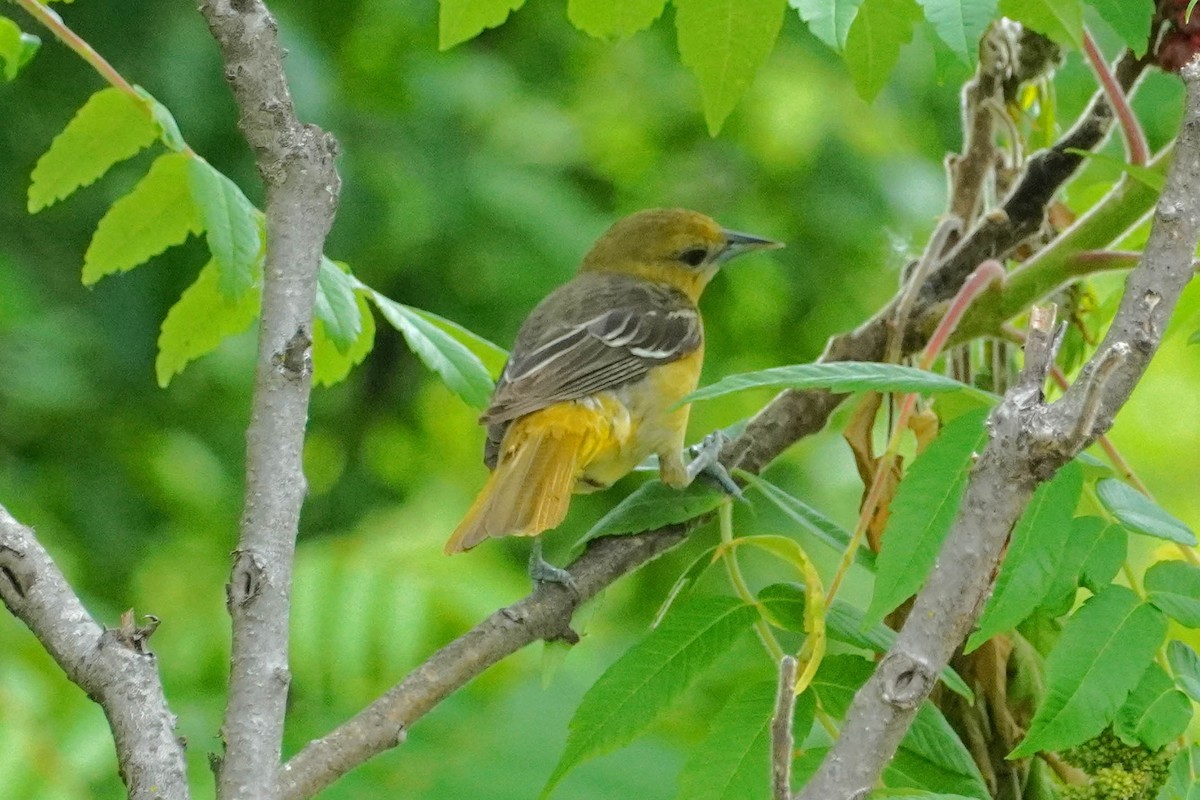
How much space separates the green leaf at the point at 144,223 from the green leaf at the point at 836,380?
1210mm

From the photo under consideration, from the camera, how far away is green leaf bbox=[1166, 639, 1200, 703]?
1998mm

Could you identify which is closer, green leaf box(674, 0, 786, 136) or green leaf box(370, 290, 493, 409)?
green leaf box(674, 0, 786, 136)

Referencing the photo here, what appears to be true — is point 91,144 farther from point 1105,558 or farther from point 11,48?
point 1105,558

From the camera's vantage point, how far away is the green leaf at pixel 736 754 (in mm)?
2061

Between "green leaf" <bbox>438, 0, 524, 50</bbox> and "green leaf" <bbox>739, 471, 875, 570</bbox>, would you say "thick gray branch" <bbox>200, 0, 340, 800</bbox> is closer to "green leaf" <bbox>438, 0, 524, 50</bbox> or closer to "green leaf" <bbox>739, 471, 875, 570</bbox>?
"green leaf" <bbox>438, 0, 524, 50</bbox>

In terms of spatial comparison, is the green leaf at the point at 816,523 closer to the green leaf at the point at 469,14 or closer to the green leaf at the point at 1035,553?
the green leaf at the point at 1035,553

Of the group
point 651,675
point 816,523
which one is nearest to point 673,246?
point 816,523

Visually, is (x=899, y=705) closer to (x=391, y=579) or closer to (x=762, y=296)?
(x=391, y=579)

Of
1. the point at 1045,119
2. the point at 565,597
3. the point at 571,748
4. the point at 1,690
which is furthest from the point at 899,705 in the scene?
the point at 1,690

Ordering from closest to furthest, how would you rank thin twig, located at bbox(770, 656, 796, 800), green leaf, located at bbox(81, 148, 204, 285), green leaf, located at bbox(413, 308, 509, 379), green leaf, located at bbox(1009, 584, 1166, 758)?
thin twig, located at bbox(770, 656, 796, 800), green leaf, located at bbox(1009, 584, 1166, 758), green leaf, located at bbox(81, 148, 204, 285), green leaf, located at bbox(413, 308, 509, 379)

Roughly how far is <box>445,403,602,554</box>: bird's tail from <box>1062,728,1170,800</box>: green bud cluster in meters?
1.21

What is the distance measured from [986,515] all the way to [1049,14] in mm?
1204

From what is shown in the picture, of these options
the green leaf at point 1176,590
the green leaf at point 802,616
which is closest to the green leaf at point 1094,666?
the green leaf at point 1176,590

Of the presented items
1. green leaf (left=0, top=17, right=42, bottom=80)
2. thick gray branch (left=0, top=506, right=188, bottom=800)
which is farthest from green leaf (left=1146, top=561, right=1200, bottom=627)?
green leaf (left=0, top=17, right=42, bottom=80)
